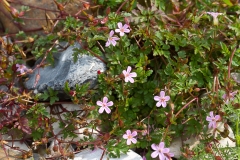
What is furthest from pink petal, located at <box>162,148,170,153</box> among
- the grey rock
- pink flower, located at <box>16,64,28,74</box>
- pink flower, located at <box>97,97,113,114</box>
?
pink flower, located at <box>16,64,28,74</box>

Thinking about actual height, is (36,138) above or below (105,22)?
below

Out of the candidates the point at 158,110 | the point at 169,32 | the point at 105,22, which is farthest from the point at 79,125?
the point at 169,32

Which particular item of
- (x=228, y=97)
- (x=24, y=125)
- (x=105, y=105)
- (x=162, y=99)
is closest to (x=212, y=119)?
(x=228, y=97)

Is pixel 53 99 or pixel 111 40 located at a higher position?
pixel 111 40

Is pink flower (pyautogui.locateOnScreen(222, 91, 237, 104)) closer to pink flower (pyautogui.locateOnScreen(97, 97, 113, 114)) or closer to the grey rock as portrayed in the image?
pink flower (pyautogui.locateOnScreen(97, 97, 113, 114))

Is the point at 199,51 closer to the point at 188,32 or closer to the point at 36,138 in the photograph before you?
the point at 188,32

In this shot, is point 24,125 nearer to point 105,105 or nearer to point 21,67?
point 21,67
